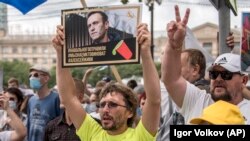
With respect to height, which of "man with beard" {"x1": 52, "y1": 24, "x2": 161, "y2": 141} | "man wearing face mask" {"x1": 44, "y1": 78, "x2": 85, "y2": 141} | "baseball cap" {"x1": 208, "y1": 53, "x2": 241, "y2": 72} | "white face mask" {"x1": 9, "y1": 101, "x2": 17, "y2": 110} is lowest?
"man wearing face mask" {"x1": 44, "y1": 78, "x2": 85, "y2": 141}

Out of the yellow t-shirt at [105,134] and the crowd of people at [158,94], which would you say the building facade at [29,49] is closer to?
the crowd of people at [158,94]

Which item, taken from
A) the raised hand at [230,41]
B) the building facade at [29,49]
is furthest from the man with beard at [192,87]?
the building facade at [29,49]

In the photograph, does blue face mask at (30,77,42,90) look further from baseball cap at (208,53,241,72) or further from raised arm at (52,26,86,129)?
baseball cap at (208,53,241,72)

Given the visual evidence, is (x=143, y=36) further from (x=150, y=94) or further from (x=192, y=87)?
(x=192, y=87)

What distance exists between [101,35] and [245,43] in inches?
43.6

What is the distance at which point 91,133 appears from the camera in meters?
4.04

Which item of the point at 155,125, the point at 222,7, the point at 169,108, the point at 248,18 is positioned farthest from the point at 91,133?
the point at 222,7

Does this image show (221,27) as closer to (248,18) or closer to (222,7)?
(222,7)

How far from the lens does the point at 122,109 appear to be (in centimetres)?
391

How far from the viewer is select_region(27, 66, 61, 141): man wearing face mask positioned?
21.6ft

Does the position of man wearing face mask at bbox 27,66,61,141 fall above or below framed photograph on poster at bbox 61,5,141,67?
below

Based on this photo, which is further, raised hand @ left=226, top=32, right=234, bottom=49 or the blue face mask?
the blue face mask

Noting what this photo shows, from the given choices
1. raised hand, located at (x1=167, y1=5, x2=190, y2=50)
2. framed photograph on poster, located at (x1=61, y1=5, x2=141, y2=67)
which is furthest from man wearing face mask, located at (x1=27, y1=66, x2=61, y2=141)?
raised hand, located at (x1=167, y1=5, x2=190, y2=50)

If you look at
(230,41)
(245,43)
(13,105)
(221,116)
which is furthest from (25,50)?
(221,116)
